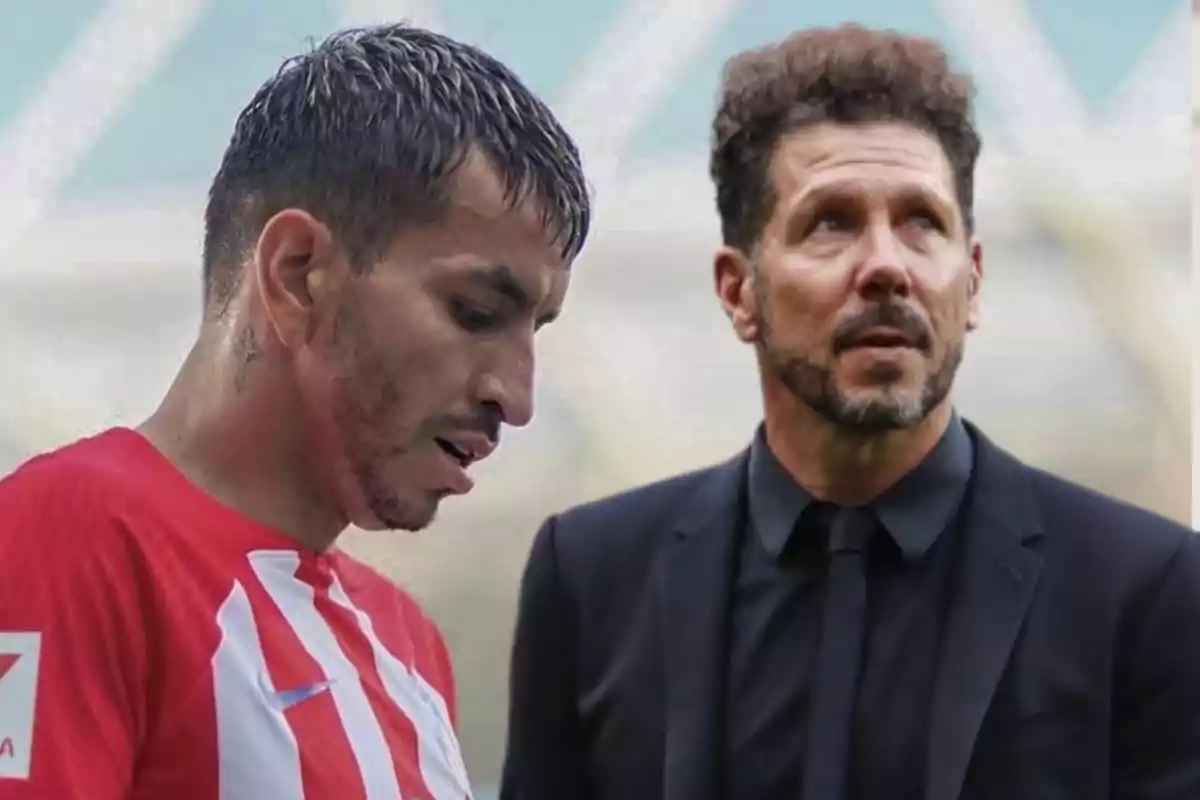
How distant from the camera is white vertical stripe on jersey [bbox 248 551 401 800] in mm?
641

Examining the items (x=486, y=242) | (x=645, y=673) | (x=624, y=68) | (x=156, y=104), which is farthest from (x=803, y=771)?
(x=156, y=104)

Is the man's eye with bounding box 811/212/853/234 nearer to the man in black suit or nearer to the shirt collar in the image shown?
the man in black suit

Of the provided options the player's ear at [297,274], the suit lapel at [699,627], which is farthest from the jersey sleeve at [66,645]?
the suit lapel at [699,627]

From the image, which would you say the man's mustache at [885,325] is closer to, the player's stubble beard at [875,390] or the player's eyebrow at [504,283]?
the player's stubble beard at [875,390]

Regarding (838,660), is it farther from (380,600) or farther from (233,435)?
(233,435)

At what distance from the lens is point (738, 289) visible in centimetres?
107

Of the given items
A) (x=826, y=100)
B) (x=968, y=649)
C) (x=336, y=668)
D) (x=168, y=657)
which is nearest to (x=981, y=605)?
(x=968, y=649)

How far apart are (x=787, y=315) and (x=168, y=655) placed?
563mm

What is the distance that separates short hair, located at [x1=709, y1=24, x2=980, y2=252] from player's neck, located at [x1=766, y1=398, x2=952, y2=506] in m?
0.15

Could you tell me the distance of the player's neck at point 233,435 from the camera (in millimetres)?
659

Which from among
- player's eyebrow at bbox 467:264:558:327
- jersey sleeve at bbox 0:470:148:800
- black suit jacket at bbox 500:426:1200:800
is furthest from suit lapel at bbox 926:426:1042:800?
jersey sleeve at bbox 0:470:148:800

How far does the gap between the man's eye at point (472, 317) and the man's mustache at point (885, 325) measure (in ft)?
1.23

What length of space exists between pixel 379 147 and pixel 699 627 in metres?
0.48

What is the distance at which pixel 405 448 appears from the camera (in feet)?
2.21
